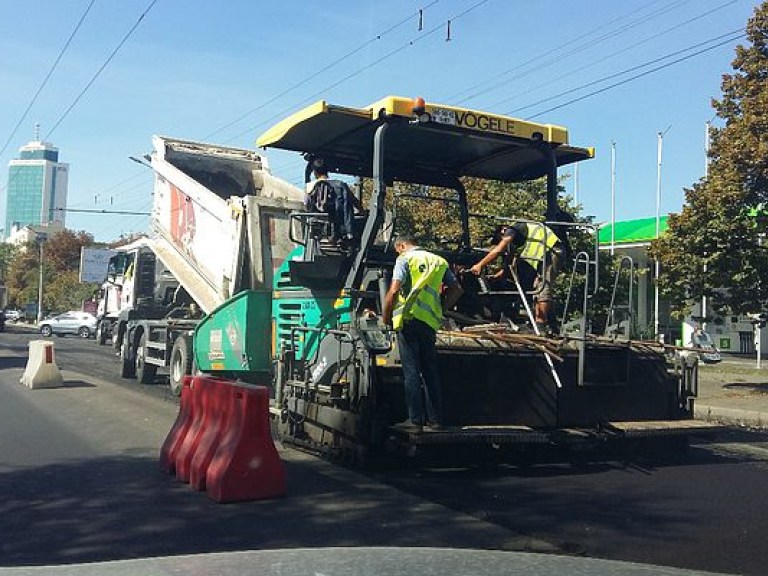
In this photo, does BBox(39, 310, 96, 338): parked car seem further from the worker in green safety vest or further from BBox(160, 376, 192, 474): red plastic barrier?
the worker in green safety vest

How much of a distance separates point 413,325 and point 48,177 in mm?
134339

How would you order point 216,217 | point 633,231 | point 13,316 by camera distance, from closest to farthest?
point 216,217
point 633,231
point 13,316

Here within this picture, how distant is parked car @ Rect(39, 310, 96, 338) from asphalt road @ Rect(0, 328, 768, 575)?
39.7 metres

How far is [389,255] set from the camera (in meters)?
8.48

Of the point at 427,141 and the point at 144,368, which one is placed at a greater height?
the point at 427,141

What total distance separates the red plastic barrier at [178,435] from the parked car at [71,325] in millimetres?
41597

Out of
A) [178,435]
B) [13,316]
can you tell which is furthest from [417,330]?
[13,316]

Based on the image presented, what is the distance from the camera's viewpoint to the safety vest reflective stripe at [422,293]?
23.9ft

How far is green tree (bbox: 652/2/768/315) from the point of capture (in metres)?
15.8

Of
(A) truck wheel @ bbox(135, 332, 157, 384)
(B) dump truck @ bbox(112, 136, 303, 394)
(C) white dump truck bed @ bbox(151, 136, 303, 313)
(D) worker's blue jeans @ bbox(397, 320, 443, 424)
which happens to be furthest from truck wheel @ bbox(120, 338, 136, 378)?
(D) worker's blue jeans @ bbox(397, 320, 443, 424)

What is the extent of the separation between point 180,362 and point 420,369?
799cm

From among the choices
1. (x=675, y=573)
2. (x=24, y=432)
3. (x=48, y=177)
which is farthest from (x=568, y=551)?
(x=48, y=177)

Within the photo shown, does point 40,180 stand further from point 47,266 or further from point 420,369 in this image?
point 420,369

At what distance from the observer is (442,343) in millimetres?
7617
